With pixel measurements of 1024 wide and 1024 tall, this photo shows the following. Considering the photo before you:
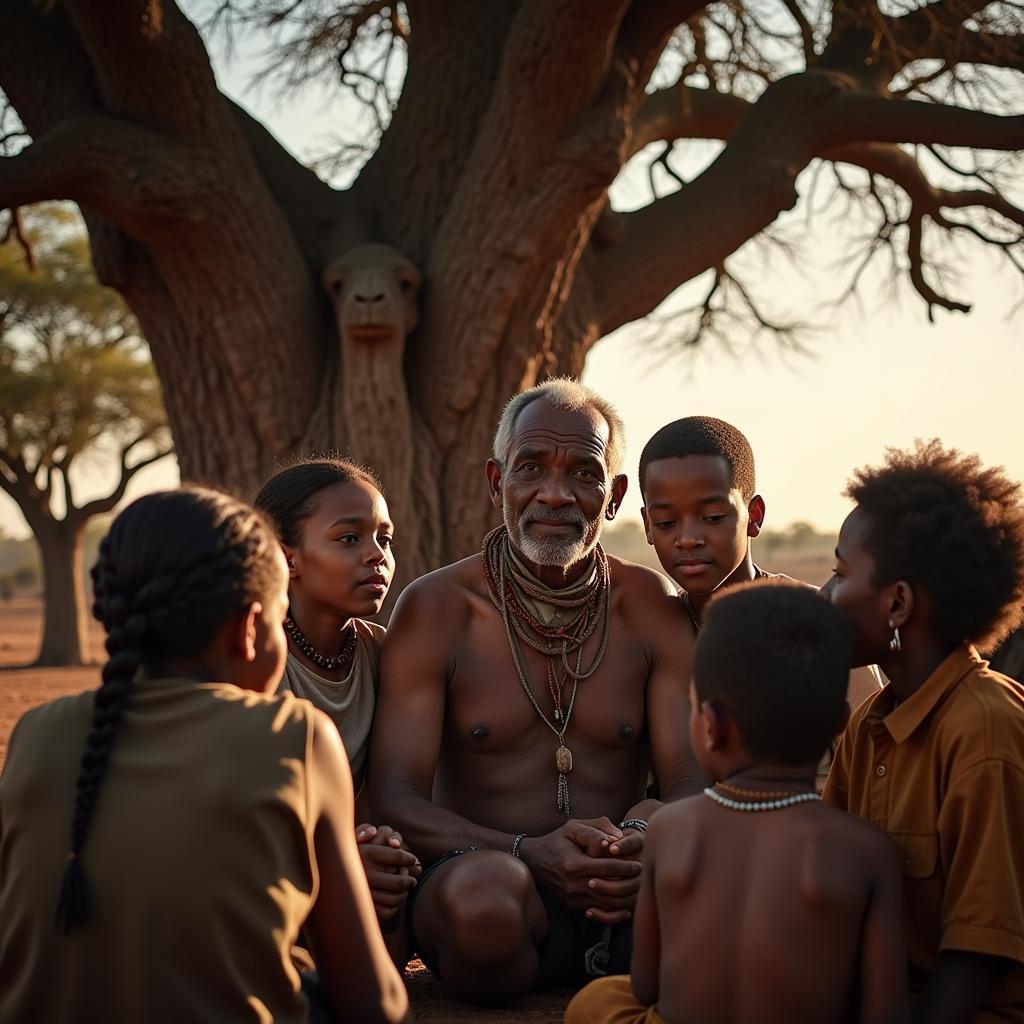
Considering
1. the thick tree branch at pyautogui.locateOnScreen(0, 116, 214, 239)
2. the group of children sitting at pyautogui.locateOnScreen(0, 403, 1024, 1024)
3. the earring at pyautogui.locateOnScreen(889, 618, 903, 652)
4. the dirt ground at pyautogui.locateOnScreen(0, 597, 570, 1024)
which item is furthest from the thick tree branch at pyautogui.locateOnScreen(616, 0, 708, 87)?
the earring at pyautogui.locateOnScreen(889, 618, 903, 652)

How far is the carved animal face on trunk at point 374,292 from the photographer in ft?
27.1

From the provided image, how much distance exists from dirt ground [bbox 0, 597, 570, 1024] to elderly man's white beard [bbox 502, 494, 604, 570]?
1.24 meters

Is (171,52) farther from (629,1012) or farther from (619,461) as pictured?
(629,1012)

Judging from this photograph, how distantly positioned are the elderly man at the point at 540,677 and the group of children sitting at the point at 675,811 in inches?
39.9

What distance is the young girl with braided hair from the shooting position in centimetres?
227

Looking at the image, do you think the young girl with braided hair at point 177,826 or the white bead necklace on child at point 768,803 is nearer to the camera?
the young girl with braided hair at point 177,826

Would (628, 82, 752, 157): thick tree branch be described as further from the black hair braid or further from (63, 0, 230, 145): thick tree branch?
the black hair braid

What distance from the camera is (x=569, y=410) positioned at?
165 inches

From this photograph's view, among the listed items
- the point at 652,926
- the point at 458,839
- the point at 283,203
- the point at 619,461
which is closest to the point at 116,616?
the point at 652,926

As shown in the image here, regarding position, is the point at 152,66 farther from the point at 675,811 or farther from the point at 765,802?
the point at 765,802

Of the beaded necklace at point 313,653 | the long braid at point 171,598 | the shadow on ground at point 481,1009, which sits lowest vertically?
the shadow on ground at point 481,1009

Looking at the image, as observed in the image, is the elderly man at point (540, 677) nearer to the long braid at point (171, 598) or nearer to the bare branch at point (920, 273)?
the long braid at point (171, 598)

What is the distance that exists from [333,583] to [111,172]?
4777mm

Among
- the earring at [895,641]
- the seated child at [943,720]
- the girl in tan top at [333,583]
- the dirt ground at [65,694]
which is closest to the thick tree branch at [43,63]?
the dirt ground at [65,694]
